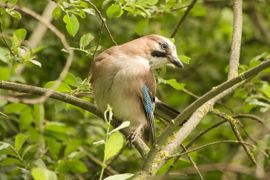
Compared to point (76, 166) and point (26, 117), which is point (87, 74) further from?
point (76, 166)

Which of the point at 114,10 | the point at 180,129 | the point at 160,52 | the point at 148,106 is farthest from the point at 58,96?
the point at 160,52

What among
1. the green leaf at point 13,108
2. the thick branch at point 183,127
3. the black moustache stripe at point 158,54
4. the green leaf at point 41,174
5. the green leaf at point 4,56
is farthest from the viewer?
the green leaf at point 13,108

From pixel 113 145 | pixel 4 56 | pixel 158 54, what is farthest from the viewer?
pixel 158 54

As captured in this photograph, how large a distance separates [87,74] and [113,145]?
8.85 feet

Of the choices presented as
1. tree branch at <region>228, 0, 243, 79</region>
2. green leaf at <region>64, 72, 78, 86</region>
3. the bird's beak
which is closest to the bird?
the bird's beak

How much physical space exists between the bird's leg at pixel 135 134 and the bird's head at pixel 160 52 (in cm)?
A: 47

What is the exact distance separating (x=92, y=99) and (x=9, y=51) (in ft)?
4.09

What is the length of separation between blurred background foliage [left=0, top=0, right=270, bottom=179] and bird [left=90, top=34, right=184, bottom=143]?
109mm

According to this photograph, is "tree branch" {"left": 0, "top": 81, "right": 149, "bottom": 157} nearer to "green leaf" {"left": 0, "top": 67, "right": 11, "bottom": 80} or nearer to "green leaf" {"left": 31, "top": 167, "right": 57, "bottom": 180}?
"green leaf" {"left": 0, "top": 67, "right": 11, "bottom": 80}

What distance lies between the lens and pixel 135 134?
4.86 meters

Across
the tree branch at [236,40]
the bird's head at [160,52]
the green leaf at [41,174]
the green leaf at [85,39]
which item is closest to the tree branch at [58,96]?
the green leaf at [85,39]

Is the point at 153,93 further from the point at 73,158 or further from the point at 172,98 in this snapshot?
the point at 172,98

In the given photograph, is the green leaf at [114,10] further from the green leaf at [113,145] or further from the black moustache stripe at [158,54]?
the green leaf at [113,145]

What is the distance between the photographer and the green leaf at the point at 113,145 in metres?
3.28
